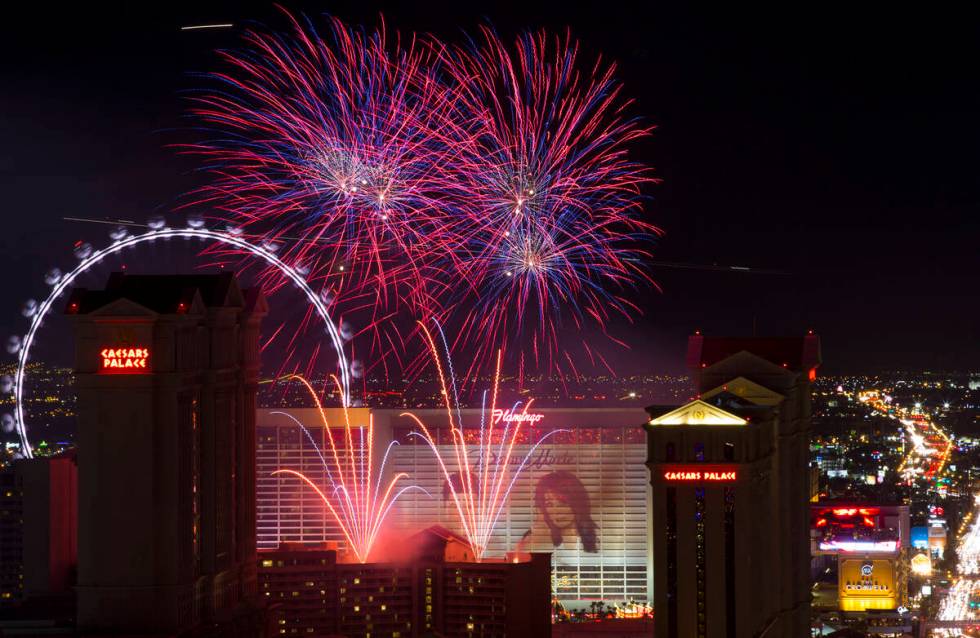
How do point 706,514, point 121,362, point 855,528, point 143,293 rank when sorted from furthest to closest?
1. point 855,528
2. point 143,293
3. point 121,362
4. point 706,514

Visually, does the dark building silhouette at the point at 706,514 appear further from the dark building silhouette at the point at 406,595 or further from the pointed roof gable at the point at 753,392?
the dark building silhouette at the point at 406,595

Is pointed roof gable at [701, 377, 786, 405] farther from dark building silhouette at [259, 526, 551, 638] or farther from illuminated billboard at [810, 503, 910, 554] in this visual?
illuminated billboard at [810, 503, 910, 554]

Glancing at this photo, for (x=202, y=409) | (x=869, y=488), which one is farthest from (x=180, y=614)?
(x=869, y=488)

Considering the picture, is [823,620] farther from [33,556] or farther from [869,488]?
[869,488]

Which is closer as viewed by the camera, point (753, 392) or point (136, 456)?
point (136, 456)

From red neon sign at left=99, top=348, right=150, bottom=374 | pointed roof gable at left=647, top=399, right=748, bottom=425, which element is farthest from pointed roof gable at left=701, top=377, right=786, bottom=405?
red neon sign at left=99, top=348, right=150, bottom=374

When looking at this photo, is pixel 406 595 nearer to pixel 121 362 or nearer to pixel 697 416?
pixel 121 362

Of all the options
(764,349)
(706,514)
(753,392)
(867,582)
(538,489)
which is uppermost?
(764,349)

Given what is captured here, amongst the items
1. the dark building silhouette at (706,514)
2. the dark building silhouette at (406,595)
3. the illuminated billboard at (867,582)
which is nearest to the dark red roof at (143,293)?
the dark building silhouette at (406,595)

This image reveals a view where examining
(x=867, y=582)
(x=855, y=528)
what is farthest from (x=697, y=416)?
(x=867, y=582)
